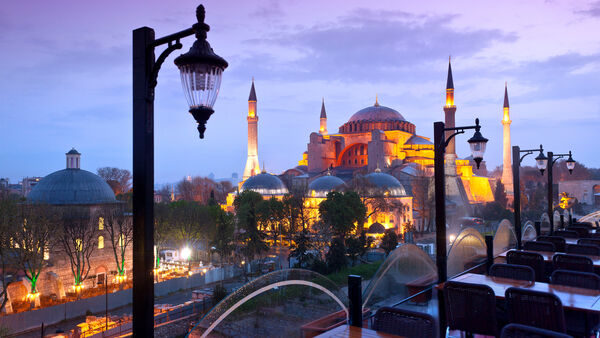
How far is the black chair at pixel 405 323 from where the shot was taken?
3.16 m

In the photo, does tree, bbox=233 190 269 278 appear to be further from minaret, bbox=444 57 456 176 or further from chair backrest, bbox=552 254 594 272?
minaret, bbox=444 57 456 176

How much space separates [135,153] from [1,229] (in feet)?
51.9

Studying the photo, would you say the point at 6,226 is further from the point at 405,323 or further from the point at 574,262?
the point at 574,262

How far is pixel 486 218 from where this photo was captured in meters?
42.0

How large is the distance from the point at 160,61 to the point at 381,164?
1728 inches

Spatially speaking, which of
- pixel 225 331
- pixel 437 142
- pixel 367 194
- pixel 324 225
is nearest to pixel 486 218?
pixel 367 194

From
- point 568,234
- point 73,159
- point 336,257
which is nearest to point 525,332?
point 568,234

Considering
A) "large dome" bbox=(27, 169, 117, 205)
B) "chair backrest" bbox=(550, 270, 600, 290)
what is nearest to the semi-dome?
"large dome" bbox=(27, 169, 117, 205)

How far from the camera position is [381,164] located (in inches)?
1784

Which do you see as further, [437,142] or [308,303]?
[437,142]

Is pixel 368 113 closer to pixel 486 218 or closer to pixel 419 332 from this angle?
pixel 486 218

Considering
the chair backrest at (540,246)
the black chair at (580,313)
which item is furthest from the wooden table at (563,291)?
the chair backrest at (540,246)

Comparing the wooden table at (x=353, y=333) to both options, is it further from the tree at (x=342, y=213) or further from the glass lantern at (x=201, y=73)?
the tree at (x=342, y=213)

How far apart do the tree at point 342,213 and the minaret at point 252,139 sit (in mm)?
26074
